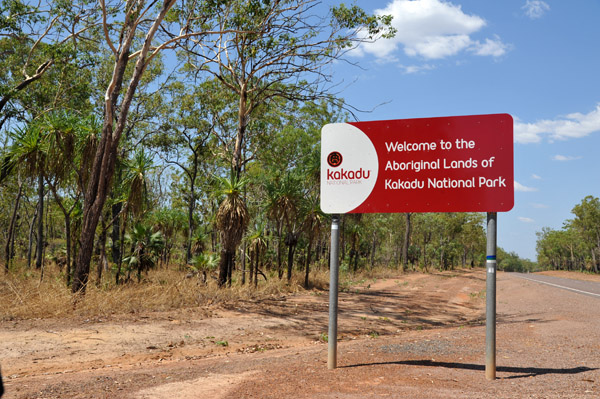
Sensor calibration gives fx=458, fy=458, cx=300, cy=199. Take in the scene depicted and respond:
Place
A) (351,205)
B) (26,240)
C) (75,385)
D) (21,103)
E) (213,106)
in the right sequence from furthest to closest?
(26,240)
(213,106)
(21,103)
(351,205)
(75,385)

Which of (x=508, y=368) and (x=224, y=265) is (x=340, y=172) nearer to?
(x=508, y=368)

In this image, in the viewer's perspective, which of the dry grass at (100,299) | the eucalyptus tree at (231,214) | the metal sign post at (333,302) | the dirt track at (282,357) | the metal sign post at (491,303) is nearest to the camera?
the dirt track at (282,357)

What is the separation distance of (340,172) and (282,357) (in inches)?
128

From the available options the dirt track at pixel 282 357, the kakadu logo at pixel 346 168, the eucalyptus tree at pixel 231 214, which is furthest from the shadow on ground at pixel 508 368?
the eucalyptus tree at pixel 231 214

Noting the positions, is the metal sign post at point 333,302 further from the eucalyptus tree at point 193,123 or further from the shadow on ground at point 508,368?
the eucalyptus tree at point 193,123

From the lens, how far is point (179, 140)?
28.5 m

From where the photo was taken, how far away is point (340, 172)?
657cm

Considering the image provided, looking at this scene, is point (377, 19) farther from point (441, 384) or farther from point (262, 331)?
point (441, 384)

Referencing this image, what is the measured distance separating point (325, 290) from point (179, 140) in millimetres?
13819

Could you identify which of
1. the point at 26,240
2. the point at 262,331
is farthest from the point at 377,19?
the point at 26,240

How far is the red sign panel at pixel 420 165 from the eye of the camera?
5926mm

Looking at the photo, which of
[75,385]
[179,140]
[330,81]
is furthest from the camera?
[179,140]

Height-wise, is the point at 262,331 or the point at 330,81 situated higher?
the point at 330,81

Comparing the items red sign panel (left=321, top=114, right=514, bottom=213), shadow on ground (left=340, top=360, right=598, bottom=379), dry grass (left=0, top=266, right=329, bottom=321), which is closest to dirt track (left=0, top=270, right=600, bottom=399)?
shadow on ground (left=340, top=360, right=598, bottom=379)
